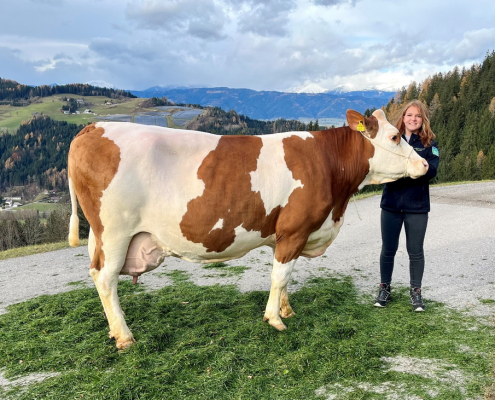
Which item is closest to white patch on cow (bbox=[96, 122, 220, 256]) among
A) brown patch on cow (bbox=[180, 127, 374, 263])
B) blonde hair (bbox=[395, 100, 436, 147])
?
brown patch on cow (bbox=[180, 127, 374, 263])

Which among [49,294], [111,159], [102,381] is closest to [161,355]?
[102,381]

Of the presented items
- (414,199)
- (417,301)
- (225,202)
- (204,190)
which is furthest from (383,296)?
(204,190)

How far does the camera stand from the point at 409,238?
517 centimetres

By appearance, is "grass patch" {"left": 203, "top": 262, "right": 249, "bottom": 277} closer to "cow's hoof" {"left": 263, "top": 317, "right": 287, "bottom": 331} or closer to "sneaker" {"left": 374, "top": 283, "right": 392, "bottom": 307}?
"cow's hoof" {"left": 263, "top": 317, "right": 287, "bottom": 331}

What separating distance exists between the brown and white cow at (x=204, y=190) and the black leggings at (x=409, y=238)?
76 cm

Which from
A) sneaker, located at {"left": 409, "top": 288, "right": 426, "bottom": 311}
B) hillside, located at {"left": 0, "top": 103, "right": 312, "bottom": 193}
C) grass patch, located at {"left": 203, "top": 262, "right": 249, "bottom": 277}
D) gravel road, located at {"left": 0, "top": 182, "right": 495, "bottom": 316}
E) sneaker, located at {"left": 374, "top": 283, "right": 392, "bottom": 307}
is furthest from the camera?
hillside, located at {"left": 0, "top": 103, "right": 312, "bottom": 193}

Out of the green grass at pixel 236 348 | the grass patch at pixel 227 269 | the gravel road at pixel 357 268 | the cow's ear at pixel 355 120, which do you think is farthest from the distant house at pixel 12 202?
the cow's ear at pixel 355 120

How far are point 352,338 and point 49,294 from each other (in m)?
5.12

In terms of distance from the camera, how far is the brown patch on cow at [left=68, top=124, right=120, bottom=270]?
3.90 metres

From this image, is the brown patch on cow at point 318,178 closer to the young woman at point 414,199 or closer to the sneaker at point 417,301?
the young woman at point 414,199

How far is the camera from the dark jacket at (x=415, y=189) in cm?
495

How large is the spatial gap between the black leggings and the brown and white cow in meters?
0.76

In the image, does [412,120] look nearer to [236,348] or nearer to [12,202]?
[236,348]

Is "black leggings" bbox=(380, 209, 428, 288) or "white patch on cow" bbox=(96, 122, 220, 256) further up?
"white patch on cow" bbox=(96, 122, 220, 256)
